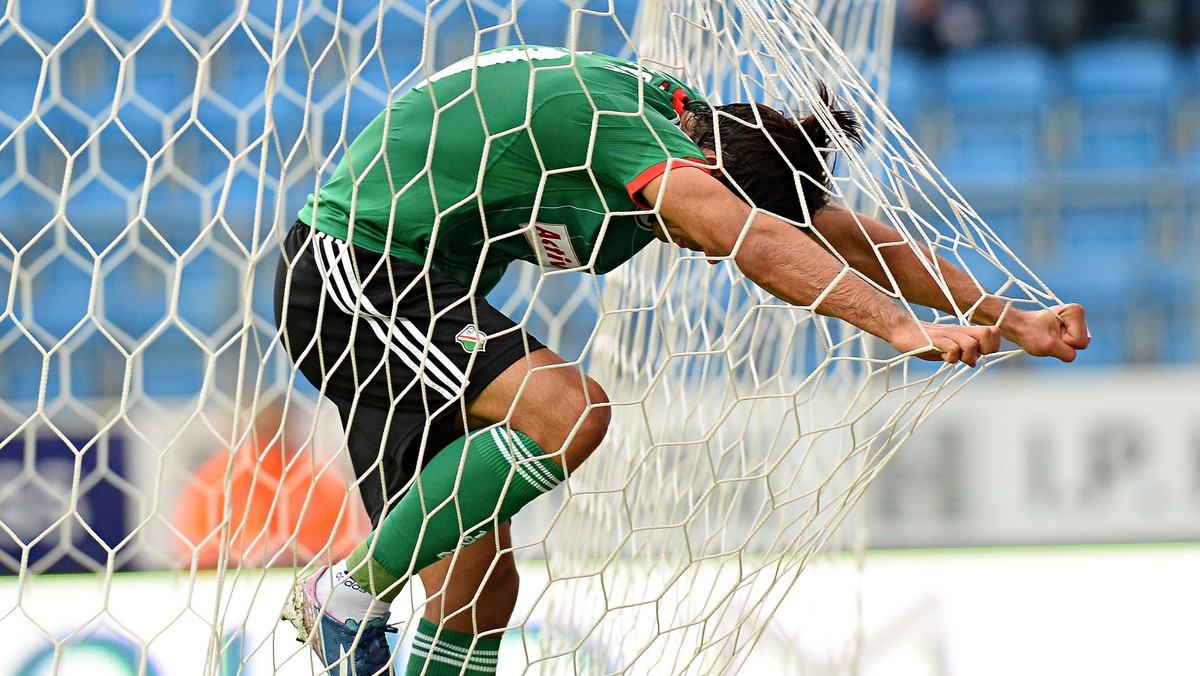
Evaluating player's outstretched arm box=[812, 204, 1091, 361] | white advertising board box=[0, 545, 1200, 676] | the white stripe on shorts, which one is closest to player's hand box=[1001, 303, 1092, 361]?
player's outstretched arm box=[812, 204, 1091, 361]

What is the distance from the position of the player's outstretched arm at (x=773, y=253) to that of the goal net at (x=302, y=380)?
0.09 metres

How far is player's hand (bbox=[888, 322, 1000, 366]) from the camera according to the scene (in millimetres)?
1136

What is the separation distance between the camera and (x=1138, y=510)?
11.1 ft

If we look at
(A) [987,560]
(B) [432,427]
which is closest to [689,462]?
(B) [432,427]

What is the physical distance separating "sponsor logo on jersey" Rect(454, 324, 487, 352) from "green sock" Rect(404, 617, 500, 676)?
395 millimetres

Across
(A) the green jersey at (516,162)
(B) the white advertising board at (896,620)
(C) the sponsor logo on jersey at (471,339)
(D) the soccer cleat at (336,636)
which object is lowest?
(B) the white advertising board at (896,620)

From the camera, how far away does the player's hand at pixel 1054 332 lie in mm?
1274

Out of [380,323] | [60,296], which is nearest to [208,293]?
[60,296]

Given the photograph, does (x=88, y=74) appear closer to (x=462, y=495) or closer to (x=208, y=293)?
(x=208, y=293)

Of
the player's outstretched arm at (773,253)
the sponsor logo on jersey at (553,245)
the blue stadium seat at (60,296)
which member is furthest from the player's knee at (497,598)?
the blue stadium seat at (60,296)

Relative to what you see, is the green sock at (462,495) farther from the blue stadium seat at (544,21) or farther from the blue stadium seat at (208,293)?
the blue stadium seat at (544,21)

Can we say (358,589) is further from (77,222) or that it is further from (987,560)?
(77,222)

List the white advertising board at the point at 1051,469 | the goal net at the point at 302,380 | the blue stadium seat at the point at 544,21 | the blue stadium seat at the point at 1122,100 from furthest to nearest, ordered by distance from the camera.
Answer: the blue stadium seat at the point at 1122,100 < the blue stadium seat at the point at 544,21 < the white advertising board at the point at 1051,469 < the goal net at the point at 302,380

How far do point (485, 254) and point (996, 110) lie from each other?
11.4 feet
